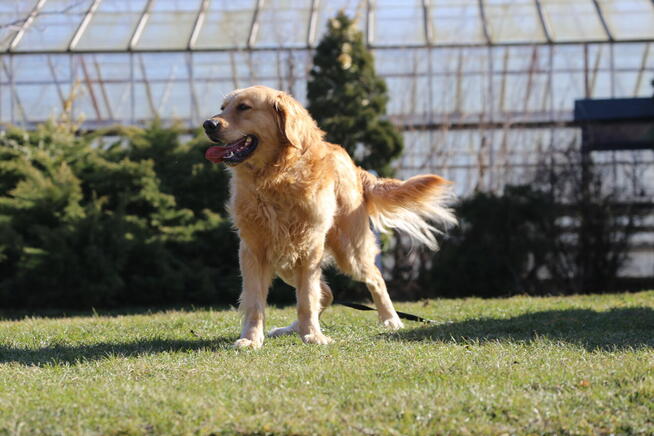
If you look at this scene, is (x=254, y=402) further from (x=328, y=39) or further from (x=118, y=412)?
(x=328, y=39)

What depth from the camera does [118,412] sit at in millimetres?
3701

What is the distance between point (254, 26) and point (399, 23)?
3.24 meters

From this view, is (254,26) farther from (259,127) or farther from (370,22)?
(259,127)

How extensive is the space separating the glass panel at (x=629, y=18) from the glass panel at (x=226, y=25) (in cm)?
793

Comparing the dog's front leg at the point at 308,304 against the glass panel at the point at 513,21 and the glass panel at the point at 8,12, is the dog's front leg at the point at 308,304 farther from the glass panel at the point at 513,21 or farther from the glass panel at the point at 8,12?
the glass panel at the point at 513,21

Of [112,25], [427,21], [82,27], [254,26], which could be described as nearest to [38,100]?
[82,27]

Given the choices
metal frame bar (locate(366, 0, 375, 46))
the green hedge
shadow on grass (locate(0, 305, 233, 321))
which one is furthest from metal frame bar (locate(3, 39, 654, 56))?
shadow on grass (locate(0, 305, 233, 321))

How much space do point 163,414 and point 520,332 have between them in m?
3.47

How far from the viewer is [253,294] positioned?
228 inches

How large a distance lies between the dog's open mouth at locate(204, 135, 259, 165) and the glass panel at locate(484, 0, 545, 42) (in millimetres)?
12447

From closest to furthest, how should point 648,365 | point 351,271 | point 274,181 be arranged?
point 648,365, point 274,181, point 351,271

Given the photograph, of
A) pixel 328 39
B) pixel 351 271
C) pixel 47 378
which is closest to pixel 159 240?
pixel 328 39

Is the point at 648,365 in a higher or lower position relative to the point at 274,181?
lower

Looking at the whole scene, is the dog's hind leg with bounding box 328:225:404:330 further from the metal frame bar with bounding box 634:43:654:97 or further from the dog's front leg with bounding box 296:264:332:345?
the metal frame bar with bounding box 634:43:654:97
